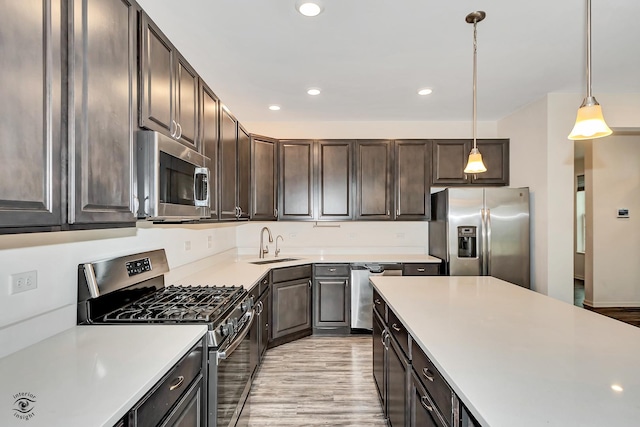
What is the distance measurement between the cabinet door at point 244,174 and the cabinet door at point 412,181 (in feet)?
5.84

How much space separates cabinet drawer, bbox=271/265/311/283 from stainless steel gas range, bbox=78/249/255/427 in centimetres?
126

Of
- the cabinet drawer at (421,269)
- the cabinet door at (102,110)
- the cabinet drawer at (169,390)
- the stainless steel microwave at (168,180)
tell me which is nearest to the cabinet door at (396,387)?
the cabinet drawer at (169,390)

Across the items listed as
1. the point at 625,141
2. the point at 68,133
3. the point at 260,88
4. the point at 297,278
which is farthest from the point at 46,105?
the point at 625,141

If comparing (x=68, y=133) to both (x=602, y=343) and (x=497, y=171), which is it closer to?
(x=602, y=343)

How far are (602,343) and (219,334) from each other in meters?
1.64

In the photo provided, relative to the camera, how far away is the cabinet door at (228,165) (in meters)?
2.76

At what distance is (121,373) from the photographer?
1.13 meters

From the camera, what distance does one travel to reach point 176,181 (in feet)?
5.82

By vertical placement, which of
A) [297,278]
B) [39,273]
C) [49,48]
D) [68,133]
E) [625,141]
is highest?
[625,141]

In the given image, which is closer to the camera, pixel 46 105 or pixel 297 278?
pixel 46 105

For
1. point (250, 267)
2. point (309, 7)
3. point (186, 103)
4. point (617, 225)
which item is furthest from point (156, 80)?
point (617, 225)

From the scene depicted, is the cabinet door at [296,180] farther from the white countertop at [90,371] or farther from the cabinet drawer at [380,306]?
the white countertop at [90,371]

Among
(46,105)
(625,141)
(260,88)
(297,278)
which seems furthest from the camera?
(625,141)

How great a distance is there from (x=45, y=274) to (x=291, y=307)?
2573mm
